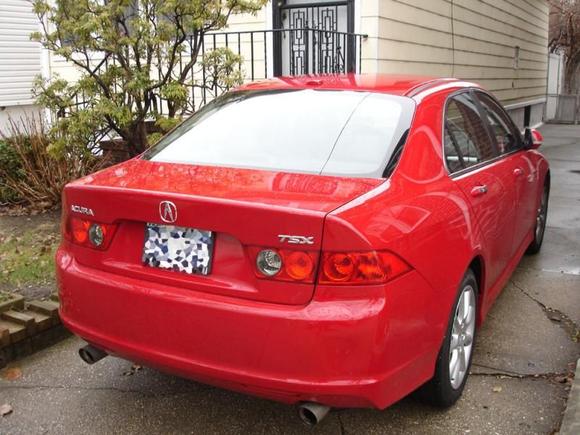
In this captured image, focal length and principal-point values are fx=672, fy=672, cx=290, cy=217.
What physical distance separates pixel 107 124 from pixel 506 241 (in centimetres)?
385

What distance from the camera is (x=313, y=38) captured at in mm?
8227

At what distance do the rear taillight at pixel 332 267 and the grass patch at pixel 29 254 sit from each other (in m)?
2.85

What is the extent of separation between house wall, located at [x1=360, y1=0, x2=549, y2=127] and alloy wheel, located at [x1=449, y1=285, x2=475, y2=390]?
576 centimetres

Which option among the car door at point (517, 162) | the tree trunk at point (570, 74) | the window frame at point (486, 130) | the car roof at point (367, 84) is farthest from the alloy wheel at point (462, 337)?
the tree trunk at point (570, 74)

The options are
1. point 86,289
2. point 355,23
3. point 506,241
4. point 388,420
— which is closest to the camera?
point 86,289

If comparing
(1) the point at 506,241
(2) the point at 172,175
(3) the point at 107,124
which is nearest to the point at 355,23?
(3) the point at 107,124

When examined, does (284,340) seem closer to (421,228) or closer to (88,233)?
(421,228)

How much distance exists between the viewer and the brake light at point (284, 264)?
2.48 meters

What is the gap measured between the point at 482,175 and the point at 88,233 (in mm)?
2109

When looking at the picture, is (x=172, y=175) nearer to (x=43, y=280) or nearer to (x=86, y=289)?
(x=86, y=289)

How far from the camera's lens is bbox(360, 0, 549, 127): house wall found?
28.9 ft

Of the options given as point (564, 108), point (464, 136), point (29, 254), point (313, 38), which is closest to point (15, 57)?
point (313, 38)

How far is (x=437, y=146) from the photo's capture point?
328cm

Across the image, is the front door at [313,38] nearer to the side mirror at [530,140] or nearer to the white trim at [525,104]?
the side mirror at [530,140]
